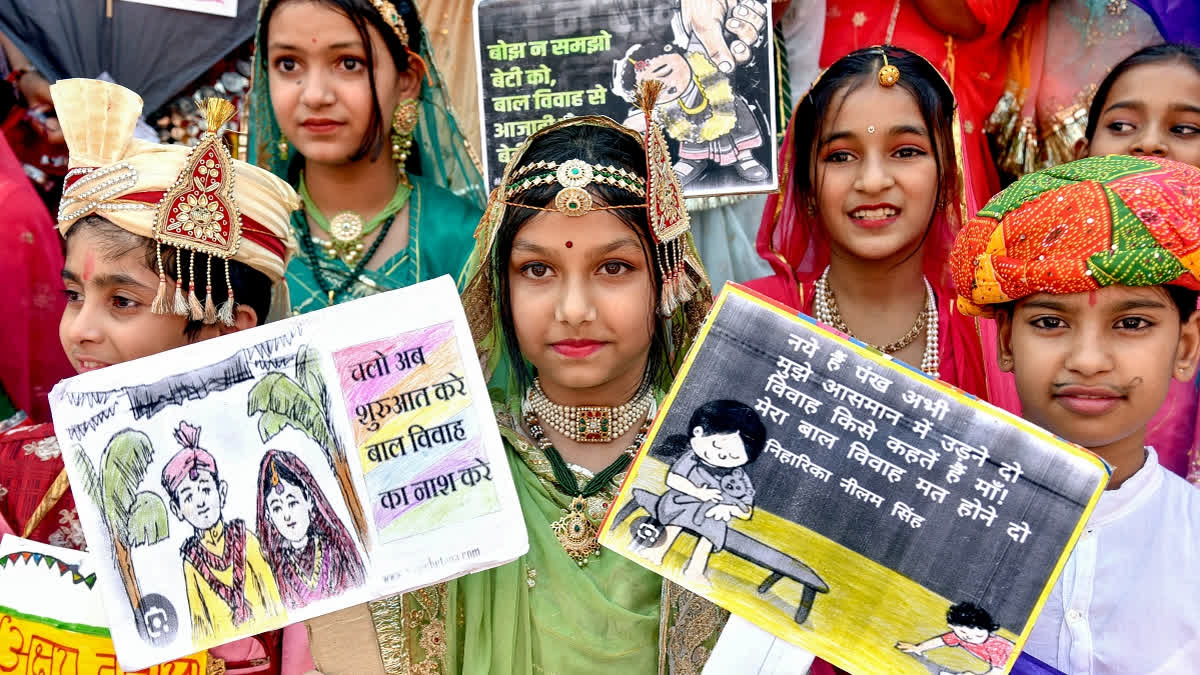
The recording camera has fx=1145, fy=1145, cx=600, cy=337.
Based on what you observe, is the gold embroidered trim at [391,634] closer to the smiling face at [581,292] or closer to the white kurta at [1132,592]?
the smiling face at [581,292]

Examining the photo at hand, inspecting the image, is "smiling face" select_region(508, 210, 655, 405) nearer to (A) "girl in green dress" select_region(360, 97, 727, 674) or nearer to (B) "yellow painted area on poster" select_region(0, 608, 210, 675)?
(A) "girl in green dress" select_region(360, 97, 727, 674)

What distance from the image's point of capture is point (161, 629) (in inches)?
84.9

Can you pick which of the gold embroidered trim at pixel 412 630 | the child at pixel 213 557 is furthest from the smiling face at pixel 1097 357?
the child at pixel 213 557

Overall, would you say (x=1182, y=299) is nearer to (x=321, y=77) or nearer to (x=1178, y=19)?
(x=1178, y=19)

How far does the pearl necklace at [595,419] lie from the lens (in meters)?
2.63

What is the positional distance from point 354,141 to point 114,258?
124cm

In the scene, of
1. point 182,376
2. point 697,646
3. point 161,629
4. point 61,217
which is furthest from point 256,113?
point 697,646

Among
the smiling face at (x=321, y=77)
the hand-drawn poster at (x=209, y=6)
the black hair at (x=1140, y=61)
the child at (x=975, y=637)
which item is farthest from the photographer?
the hand-drawn poster at (x=209, y=6)

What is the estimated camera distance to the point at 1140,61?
11.1ft

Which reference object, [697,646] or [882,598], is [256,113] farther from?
[882,598]

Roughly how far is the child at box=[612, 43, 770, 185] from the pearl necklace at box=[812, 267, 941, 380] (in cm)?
45

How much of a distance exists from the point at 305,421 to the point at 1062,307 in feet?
4.83

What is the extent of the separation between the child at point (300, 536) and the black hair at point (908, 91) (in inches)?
67.2

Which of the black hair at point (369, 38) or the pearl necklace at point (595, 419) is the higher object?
the black hair at point (369, 38)
